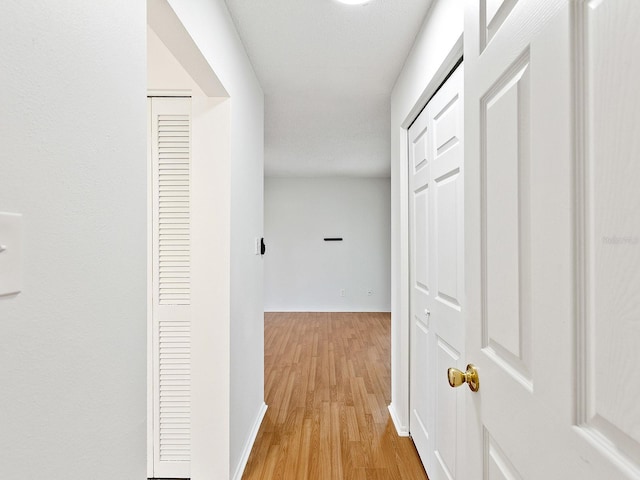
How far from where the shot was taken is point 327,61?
7.57 ft

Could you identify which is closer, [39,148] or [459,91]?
[39,148]

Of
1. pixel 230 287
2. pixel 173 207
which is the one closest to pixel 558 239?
pixel 230 287

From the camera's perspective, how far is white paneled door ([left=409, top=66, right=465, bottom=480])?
154 cm

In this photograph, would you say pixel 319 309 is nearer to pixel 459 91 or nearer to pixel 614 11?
pixel 459 91

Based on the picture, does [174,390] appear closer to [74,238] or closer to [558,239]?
[74,238]

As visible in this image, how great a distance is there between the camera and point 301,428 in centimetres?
248

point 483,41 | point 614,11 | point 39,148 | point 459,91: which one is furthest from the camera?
point 459,91

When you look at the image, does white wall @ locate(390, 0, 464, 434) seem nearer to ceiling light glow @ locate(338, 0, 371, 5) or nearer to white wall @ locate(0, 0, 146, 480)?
ceiling light glow @ locate(338, 0, 371, 5)

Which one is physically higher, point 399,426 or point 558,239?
point 558,239

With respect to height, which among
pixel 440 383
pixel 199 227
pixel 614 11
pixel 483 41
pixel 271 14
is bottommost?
pixel 440 383

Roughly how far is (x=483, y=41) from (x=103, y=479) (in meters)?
1.29

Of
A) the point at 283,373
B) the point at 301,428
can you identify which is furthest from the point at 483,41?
the point at 283,373

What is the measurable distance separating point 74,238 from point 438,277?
1.54 metres

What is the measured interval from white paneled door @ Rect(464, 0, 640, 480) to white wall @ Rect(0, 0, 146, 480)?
2.70ft
